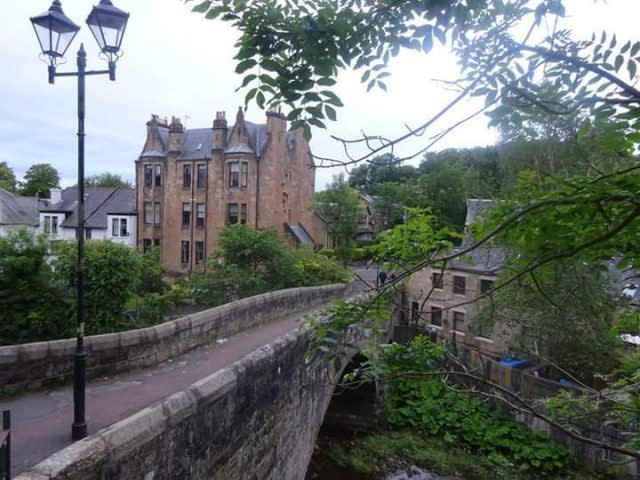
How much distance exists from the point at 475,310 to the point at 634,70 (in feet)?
68.5

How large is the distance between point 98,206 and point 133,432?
124 feet

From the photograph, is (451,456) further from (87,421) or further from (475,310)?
(87,421)

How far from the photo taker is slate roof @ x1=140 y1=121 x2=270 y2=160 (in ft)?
101

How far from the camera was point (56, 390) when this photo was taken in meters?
6.83

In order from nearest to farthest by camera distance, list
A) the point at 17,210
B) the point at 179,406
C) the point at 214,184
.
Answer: the point at 179,406, the point at 214,184, the point at 17,210

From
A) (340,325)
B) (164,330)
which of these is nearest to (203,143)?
(164,330)


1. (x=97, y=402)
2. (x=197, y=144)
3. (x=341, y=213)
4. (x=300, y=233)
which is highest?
(x=197, y=144)

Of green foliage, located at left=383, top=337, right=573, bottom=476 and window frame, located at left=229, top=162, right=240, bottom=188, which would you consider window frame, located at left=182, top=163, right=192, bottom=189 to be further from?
green foliage, located at left=383, top=337, right=573, bottom=476

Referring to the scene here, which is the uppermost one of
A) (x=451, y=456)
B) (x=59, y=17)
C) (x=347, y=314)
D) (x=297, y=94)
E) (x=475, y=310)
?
(x=59, y=17)

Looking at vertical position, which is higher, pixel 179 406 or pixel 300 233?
pixel 300 233

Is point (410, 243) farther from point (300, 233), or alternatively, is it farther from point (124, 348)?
point (300, 233)

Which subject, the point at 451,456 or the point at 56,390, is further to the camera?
the point at 451,456

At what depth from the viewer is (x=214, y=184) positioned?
31844 mm

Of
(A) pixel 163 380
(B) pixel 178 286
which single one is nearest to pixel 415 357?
(A) pixel 163 380
